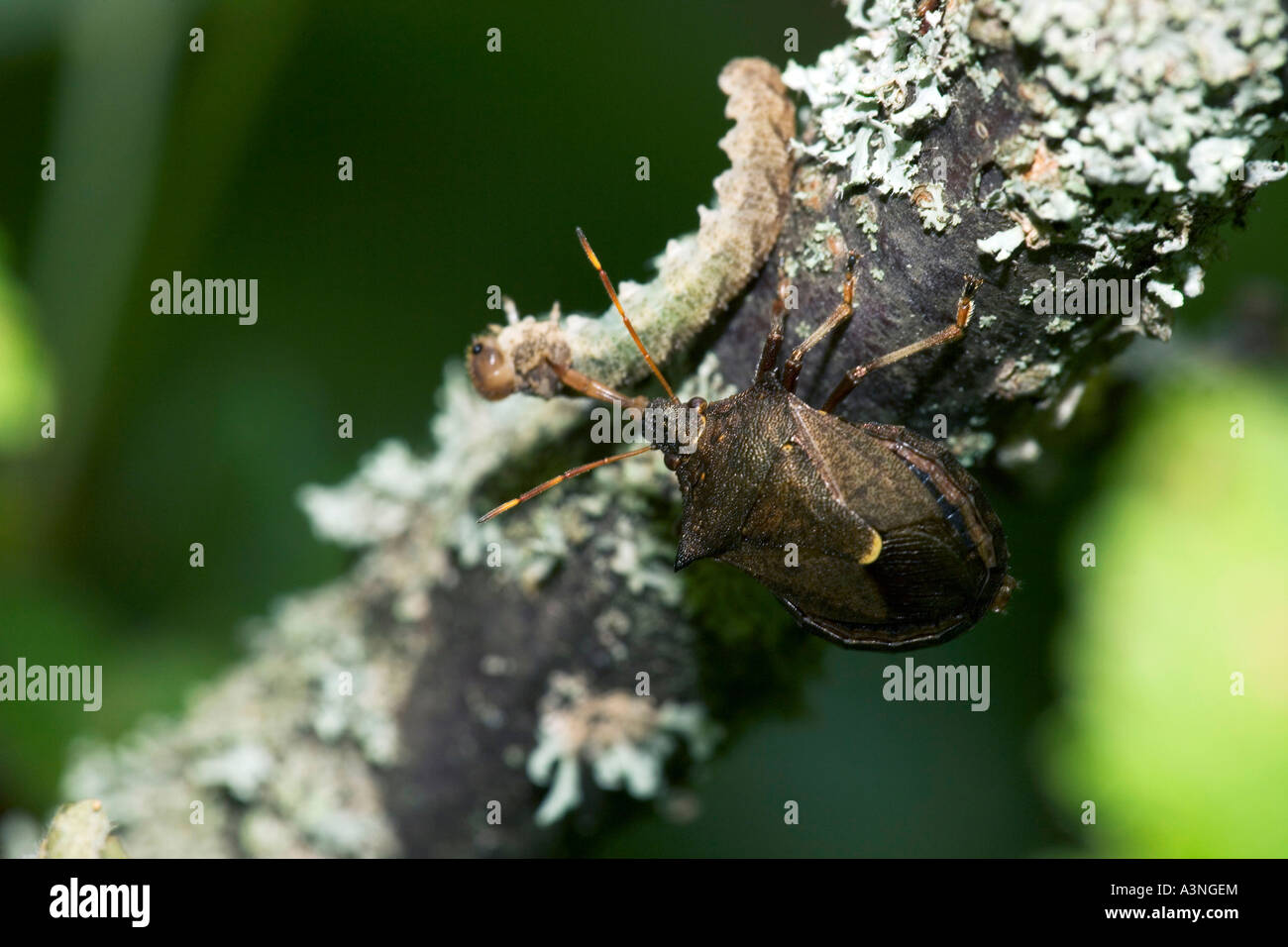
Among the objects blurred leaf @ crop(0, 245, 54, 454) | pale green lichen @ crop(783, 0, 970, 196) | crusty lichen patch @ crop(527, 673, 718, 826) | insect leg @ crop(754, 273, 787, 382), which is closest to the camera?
pale green lichen @ crop(783, 0, 970, 196)

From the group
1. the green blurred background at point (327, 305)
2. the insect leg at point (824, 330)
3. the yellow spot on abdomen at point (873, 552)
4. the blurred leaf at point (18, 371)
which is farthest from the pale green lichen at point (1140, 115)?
the blurred leaf at point (18, 371)

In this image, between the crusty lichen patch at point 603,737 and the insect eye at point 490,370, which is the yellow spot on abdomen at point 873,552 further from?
the insect eye at point 490,370

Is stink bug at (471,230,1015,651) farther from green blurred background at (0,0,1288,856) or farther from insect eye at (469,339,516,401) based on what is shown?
green blurred background at (0,0,1288,856)

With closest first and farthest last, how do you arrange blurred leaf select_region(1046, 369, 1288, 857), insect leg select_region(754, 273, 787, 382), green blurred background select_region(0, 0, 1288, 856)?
insect leg select_region(754, 273, 787, 382) < blurred leaf select_region(1046, 369, 1288, 857) < green blurred background select_region(0, 0, 1288, 856)

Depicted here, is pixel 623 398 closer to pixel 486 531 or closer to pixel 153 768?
pixel 486 531

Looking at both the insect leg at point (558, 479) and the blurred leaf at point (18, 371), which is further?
the blurred leaf at point (18, 371)

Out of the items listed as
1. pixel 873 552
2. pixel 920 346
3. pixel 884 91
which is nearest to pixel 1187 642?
pixel 873 552

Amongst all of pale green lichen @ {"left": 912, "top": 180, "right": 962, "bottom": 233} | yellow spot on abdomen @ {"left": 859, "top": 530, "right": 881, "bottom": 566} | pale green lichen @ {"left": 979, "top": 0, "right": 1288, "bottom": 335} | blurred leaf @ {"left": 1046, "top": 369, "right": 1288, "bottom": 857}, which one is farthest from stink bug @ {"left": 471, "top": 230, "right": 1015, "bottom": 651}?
blurred leaf @ {"left": 1046, "top": 369, "right": 1288, "bottom": 857}
